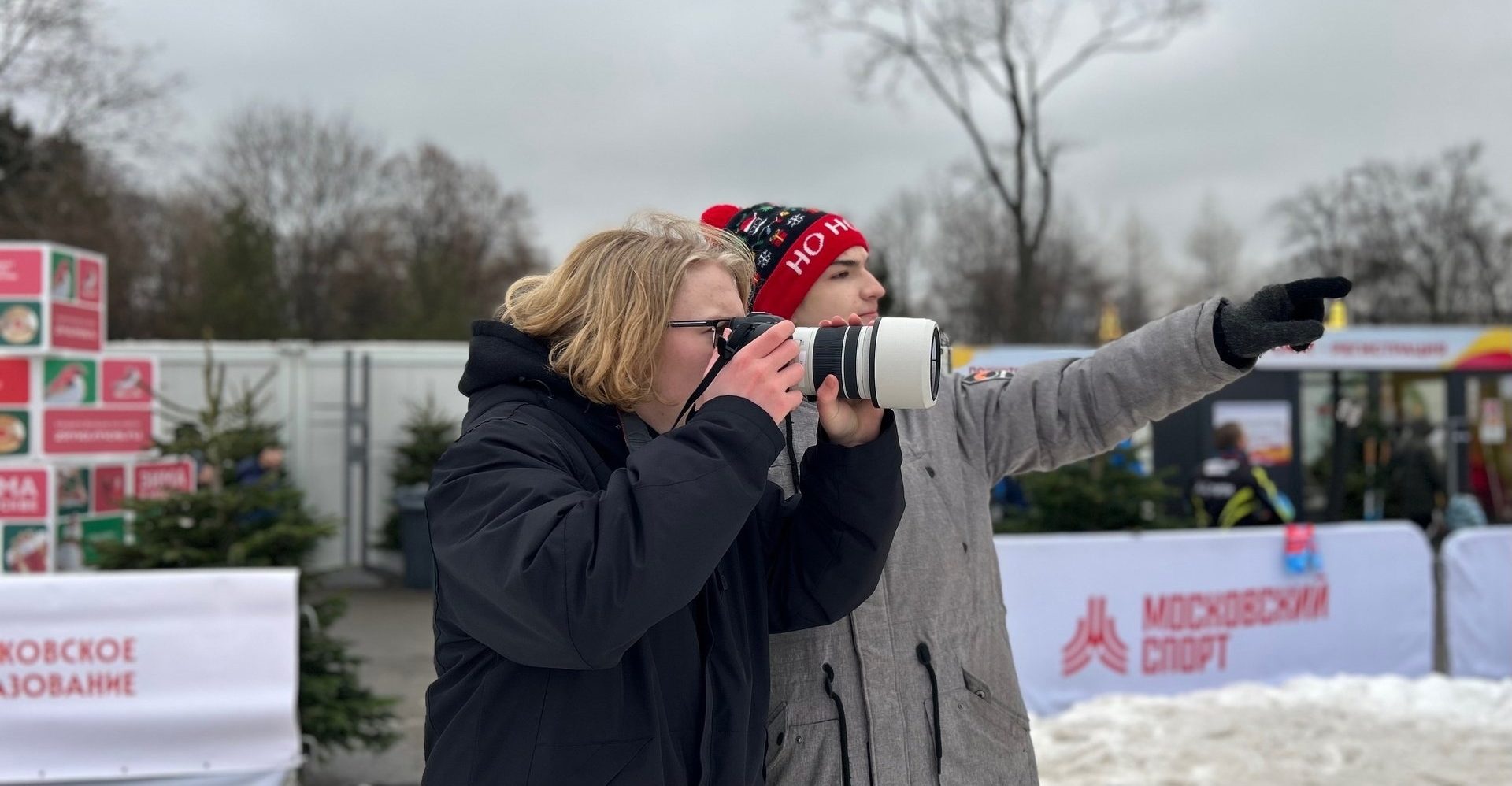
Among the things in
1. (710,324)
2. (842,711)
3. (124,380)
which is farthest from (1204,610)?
(124,380)

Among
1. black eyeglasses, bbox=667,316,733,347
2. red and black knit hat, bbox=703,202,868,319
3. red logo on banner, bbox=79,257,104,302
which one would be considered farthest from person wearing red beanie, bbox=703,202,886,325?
red logo on banner, bbox=79,257,104,302

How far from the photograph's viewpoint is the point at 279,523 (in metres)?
4.91

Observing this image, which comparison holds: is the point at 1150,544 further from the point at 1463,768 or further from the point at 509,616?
the point at 509,616

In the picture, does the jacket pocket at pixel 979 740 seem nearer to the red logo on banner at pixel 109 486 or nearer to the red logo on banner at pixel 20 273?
the red logo on banner at pixel 20 273

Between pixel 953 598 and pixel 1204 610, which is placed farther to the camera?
pixel 1204 610

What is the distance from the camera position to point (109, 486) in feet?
27.2

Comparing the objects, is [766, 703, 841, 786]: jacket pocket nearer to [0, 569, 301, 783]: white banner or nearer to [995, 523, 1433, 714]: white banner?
[0, 569, 301, 783]: white banner

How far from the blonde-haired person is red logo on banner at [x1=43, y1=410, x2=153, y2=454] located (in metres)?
7.20

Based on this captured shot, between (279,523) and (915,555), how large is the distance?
388cm

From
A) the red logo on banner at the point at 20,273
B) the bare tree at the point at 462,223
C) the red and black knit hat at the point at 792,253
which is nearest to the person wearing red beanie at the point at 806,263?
the red and black knit hat at the point at 792,253

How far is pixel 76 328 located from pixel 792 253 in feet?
25.3

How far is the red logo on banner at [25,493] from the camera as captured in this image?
24.5 ft

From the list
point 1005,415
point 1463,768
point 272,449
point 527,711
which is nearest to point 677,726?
point 527,711

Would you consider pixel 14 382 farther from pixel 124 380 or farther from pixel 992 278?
pixel 992 278
